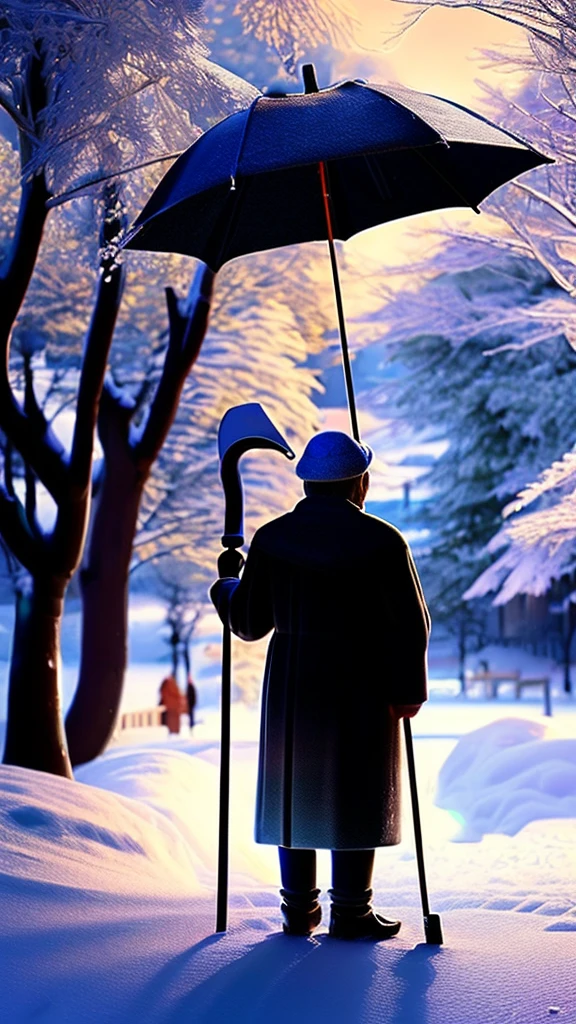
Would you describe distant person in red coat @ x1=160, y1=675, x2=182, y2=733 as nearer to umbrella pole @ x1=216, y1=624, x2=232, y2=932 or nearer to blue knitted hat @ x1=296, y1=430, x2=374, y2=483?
umbrella pole @ x1=216, y1=624, x2=232, y2=932

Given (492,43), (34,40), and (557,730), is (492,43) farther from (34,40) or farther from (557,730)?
(557,730)

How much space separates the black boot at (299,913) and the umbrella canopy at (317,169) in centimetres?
237

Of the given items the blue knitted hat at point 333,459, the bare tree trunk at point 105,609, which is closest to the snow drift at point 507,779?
the bare tree trunk at point 105,609

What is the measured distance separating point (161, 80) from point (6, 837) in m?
4.08

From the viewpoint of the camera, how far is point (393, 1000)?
137 inches

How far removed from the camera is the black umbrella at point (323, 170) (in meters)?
4.00

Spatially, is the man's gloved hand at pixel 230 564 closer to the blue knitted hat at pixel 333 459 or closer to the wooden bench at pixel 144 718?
the blue knitted hat at pixel 333 459

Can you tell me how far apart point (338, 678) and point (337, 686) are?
1.1 inches

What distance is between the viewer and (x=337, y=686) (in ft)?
13.4

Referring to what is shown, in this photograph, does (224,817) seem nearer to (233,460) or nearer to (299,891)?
(299,891)

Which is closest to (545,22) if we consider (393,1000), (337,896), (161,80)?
(161,80)

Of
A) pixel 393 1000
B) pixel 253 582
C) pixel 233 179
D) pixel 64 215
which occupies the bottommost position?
pixel 393 1000

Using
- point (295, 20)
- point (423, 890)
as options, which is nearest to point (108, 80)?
point (295, 20)

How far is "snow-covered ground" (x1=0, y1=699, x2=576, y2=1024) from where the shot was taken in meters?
3.50
